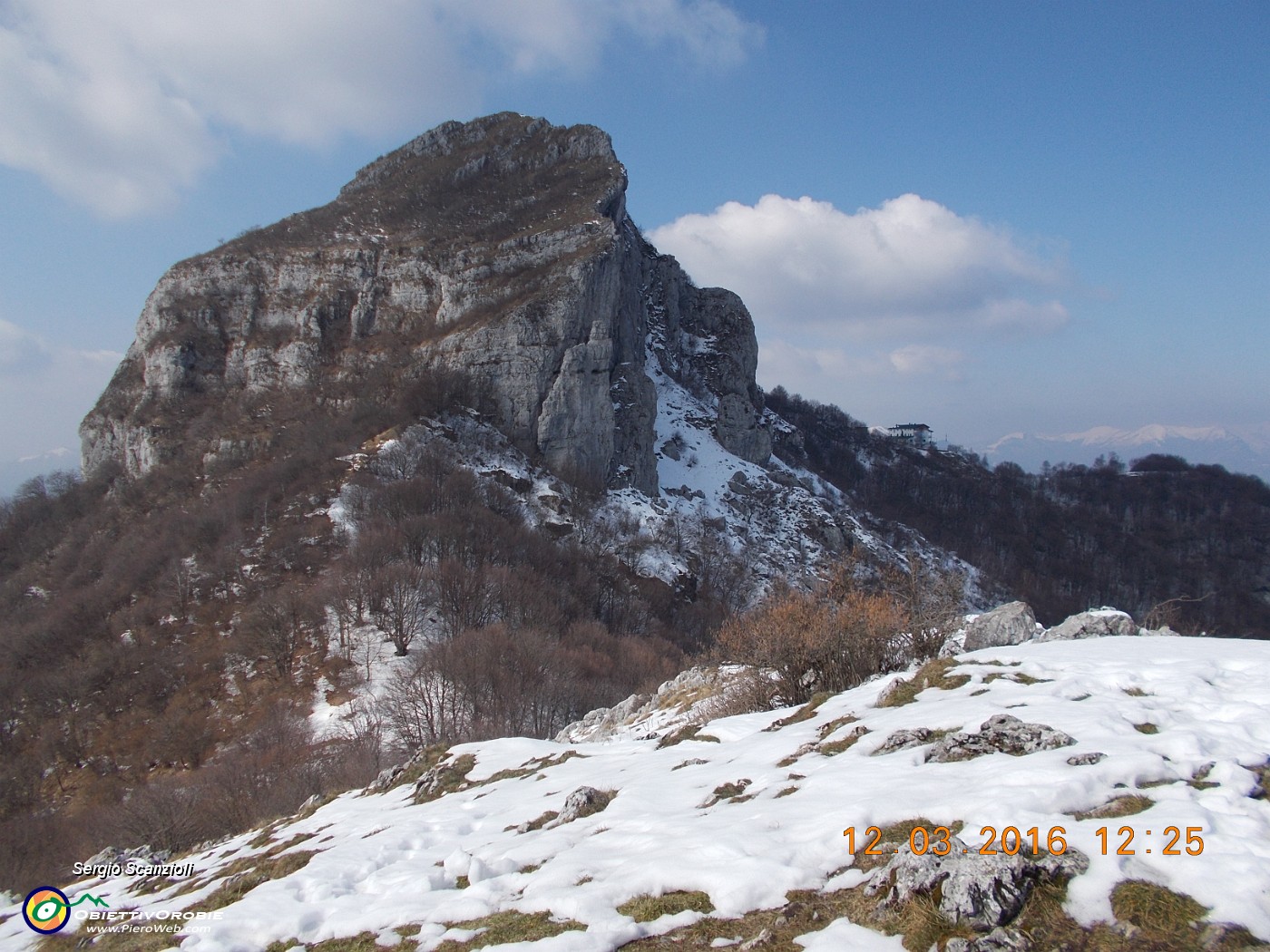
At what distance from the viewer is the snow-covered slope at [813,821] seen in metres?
6.18

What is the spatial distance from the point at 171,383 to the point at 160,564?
39095mm

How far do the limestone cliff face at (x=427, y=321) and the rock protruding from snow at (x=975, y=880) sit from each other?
6953 centimetres

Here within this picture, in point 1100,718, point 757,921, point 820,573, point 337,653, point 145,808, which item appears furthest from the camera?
point 820,573

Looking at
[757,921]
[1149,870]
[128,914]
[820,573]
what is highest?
[1149,870]

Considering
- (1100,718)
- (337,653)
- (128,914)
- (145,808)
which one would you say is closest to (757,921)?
(1100,718)

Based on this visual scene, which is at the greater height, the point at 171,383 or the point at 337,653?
the point at 171,383

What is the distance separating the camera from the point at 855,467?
518 feet

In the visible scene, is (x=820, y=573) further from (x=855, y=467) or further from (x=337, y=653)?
(x=855, y=467)

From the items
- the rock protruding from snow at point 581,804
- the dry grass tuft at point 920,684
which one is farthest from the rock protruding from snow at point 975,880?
the dry grass tuft at point 920,684

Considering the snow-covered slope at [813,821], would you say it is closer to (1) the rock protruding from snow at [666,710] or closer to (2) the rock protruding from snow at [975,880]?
(2) the rock protruding from snow at [975,880]

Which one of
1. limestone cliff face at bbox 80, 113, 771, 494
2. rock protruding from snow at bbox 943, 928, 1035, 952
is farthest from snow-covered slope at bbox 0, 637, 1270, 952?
limestone cliff face at bbox 80, 113, 771, 494

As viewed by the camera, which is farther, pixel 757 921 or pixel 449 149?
pixel 449 149

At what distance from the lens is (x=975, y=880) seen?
557cm

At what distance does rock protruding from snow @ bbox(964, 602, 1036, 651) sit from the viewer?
18.1 meters
